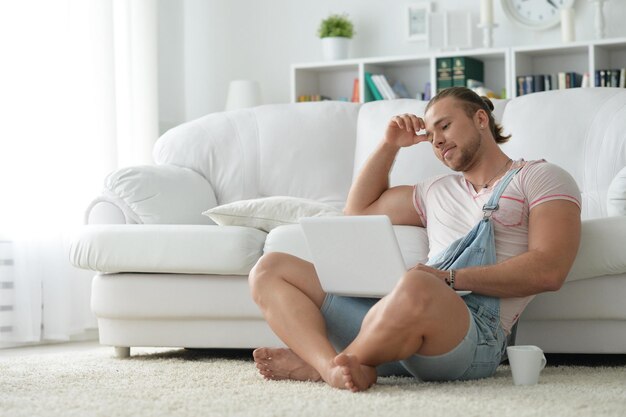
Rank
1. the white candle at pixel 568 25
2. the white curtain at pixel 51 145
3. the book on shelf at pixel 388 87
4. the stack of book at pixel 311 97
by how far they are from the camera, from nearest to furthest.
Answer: the white curtain at pixel 51 145
the white candle at pixel 568 25
the book on shelf at pixel 388 87
the stack of book at pixel 311 97

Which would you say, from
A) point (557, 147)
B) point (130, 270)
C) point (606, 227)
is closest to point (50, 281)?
point (130, 270)

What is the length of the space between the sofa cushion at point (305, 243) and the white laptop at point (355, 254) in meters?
0.51

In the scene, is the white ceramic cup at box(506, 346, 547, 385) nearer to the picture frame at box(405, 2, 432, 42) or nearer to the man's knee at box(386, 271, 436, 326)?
the man's knee at box(386, 271, 436, 326)

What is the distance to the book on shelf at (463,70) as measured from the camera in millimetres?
5008

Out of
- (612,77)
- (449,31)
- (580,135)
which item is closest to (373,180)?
(580,135)

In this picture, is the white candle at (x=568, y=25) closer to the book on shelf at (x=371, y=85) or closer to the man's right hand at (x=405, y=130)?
the book on shelf at (x=371, y=85)

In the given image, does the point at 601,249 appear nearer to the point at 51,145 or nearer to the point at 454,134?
the point at 454,134

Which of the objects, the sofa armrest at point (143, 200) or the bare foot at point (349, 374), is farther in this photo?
the sofa armrest at point (143, 200)

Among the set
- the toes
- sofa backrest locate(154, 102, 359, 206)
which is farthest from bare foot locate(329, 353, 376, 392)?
sofa backrest locate(154, 102, 359, 206)

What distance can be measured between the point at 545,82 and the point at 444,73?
0.51m

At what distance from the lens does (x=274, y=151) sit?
385 centimetres

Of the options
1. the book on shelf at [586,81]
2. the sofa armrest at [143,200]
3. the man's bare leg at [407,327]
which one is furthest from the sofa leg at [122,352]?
the book on shelf at [586,81]

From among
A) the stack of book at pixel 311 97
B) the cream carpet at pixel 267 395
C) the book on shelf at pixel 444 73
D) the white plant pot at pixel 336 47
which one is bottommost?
the cream carpet at pixel 267 395

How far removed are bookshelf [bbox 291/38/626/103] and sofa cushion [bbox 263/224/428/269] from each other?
2238 millimetres
